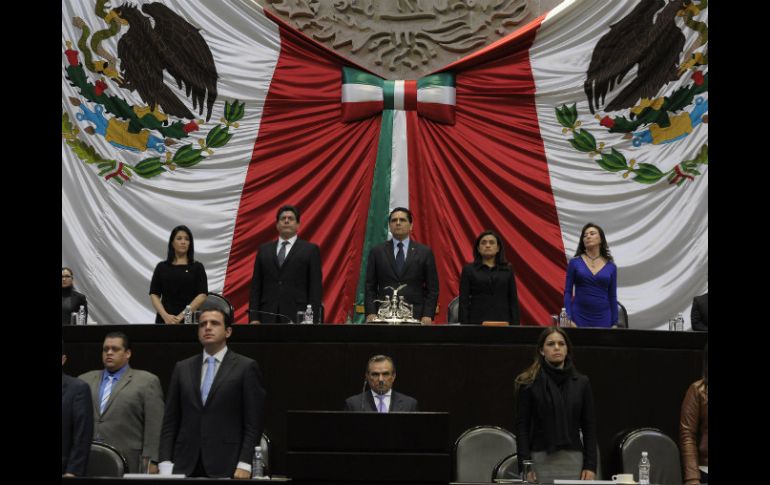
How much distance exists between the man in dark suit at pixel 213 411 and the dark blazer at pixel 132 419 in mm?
766

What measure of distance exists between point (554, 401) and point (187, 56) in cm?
512

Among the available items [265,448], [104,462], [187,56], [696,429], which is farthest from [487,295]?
[187,56]

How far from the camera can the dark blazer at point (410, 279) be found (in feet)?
24.0

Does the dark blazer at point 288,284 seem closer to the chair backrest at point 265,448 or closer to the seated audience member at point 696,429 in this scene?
the chair backrest at point 265,448

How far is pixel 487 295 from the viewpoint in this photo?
7016mm

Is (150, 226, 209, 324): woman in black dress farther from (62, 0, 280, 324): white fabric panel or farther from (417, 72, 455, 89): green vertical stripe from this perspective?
(417, 72, 455, 89): green vertical stripe

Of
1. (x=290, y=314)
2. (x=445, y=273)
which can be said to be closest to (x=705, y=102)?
(x=445, y=273)

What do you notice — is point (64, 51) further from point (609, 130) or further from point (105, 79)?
point (609, 130)

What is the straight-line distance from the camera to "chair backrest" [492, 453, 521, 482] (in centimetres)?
540

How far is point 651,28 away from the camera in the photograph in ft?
29.5

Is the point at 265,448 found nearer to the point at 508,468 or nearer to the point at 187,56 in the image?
the point at 508,468

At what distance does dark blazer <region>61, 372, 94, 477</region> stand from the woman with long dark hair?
196 centimetres

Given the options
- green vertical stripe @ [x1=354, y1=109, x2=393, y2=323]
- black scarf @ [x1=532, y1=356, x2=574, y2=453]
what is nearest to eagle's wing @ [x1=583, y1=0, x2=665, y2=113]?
green vertical stripe @ [x1=354, y1=109, x2=393, y2=323]

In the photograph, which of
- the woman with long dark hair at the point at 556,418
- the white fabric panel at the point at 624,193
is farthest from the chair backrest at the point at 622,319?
the woman with long dark hair at the point at 556,418
